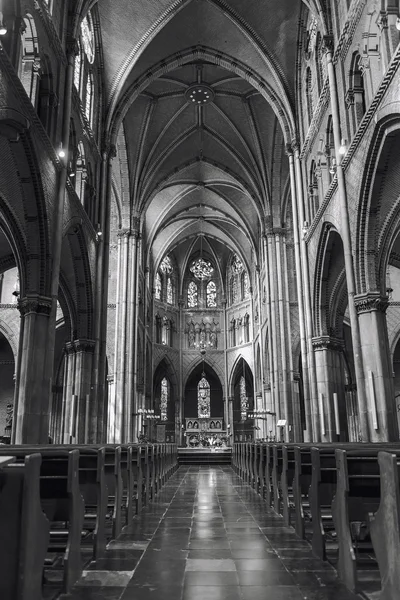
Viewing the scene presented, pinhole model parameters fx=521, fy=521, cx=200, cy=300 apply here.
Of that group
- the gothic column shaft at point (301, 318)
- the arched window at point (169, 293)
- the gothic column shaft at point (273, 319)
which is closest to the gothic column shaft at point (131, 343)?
the gothic column shaft at point (273, 319)

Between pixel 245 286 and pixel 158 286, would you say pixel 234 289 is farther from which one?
pixel 158 286

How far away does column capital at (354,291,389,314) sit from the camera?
13.7 meters

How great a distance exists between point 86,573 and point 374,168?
11.5m

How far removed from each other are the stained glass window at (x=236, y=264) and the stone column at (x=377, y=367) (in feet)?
104

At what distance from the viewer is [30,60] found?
13602 millimetres

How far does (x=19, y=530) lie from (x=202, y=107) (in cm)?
2834

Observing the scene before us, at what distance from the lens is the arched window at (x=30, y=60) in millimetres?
13297

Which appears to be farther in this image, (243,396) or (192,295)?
(192,295)

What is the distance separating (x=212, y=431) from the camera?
43031 mm

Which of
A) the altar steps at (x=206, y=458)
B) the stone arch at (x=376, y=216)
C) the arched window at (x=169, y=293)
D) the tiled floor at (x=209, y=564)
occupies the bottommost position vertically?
the tiled floor at (x=209, y=564)

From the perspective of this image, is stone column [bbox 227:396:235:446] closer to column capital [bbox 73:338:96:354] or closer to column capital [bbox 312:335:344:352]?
column capital [bbox 312:335:344:352]

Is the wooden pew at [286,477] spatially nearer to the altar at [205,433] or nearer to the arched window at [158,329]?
the altar at [205,433]

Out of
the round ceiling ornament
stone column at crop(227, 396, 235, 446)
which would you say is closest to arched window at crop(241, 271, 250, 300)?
stone column at crop(227, 396, 235, 446)

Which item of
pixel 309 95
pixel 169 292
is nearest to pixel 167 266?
pixel 169 292
